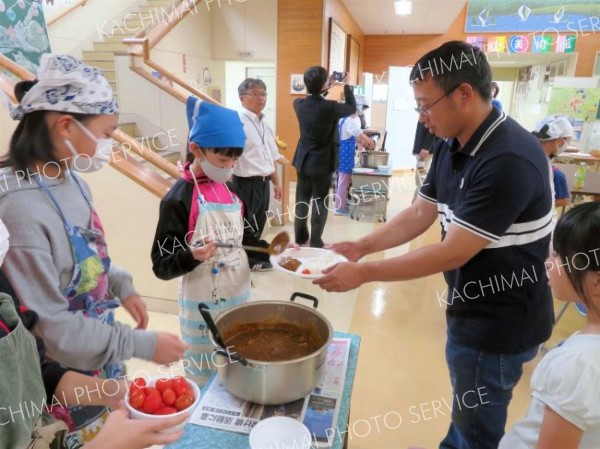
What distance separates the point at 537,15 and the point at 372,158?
6.46 meters

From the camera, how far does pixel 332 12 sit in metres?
6.71

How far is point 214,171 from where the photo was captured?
62.0 inches

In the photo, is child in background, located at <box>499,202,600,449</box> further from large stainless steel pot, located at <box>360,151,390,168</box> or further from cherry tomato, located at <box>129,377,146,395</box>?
large stainless steel pot, located at <box>360,151,390,168</box>

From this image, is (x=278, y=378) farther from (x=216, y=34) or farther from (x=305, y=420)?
(x=216, y=34)

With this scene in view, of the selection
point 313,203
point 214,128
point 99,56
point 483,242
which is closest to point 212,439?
point 483,242

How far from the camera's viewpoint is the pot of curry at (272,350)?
97 centimetres

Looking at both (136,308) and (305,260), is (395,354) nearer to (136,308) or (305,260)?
(305,260)

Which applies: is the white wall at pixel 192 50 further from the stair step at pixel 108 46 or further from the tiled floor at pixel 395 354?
the tiled floor at pixel 395 354

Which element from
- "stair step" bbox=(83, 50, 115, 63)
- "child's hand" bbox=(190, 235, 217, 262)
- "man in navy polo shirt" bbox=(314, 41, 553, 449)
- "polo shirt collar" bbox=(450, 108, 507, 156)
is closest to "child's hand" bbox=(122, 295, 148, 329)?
"child's hand" bbox=(190, 235, 217, 262)

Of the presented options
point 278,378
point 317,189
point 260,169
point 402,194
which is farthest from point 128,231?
point 402,194

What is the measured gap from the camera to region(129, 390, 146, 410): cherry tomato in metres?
0.86

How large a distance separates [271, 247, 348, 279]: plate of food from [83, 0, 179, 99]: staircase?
15.6 feet

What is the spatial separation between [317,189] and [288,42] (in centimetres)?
334

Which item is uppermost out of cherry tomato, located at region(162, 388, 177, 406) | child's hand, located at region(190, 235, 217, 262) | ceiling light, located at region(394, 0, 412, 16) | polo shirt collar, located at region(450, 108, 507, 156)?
ceiling light, located at region(394, 0, 412, 16)
